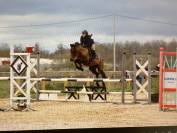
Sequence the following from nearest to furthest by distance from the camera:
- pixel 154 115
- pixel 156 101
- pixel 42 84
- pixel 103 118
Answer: pixel 103 118 < pixel 154 115 < pixel 156 101 < pixel 42 84

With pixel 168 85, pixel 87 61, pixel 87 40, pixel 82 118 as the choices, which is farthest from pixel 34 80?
pixel 82 118

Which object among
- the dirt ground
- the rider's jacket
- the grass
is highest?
the rider's jacket

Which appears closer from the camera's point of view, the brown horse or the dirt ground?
the dirt ground

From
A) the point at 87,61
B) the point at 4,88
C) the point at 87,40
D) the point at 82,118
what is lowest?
the point at 82,118

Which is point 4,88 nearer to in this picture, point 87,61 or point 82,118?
point 87,61

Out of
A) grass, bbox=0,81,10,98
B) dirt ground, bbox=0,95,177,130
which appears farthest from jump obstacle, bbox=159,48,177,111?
grass, bbox=0,81,10,98

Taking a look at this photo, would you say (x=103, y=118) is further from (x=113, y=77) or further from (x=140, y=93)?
(x=140, y=93)

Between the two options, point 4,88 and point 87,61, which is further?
point 87,61

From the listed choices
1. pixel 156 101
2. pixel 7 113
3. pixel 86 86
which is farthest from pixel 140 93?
pixel 7 113

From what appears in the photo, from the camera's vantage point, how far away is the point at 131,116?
14.6ft

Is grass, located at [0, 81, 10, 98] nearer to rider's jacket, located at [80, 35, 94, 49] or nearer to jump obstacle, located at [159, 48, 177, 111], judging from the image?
rider's jacket, located at [80, 35, 94, 49]

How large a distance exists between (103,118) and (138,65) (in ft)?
6.16

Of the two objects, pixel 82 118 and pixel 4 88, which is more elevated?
pixel 4 88

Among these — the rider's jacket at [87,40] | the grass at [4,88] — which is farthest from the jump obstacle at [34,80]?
the rider's jacket at [87,40]
